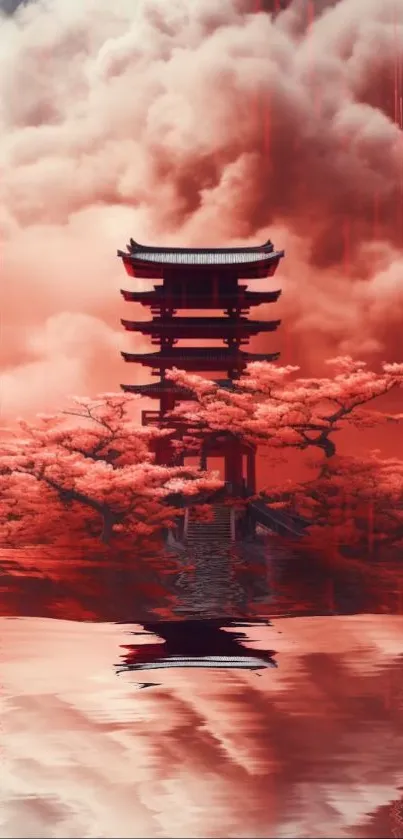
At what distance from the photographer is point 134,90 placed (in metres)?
15.7

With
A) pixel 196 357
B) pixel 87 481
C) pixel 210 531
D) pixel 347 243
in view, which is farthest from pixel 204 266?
pixel 210 531

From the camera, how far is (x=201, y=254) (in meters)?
14.5

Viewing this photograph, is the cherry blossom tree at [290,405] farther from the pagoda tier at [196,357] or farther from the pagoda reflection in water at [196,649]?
the pagoda reflection in water at [196,649]

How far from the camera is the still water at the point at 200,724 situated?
5652mm

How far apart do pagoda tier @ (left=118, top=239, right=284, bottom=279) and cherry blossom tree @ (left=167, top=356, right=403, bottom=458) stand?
1.58 metres

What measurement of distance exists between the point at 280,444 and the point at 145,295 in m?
3.19

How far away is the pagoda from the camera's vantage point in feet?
46.5

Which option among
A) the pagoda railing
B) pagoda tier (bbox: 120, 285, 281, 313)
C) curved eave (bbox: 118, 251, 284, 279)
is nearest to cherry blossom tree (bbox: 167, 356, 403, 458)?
the pagoda railing

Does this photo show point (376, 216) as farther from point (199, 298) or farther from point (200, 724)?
point (200, 724)

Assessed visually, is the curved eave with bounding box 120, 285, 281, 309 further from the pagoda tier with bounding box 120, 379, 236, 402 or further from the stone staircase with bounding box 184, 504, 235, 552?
the stone staircase with bounding box 184, 504, 235, 552

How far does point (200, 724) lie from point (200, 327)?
8.08 meters

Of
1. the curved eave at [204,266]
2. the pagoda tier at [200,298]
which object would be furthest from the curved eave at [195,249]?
the pagoda tier at [200,298]

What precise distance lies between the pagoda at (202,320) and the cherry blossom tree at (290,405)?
28cm

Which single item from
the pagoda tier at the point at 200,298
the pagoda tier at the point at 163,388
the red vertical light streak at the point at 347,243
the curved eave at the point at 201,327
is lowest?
the pagoda tier at the point at 163,388
